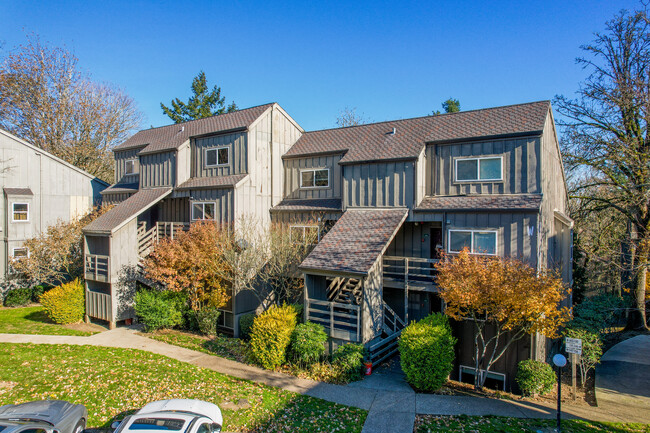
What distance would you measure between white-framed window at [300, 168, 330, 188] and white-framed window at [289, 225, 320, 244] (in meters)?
2.52

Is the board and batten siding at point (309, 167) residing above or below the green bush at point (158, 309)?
above

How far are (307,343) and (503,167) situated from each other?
973 cm

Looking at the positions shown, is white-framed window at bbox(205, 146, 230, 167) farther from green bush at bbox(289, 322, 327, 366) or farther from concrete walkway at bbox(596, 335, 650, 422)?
concrete walkway at bbox(596, 335, 650, 422)

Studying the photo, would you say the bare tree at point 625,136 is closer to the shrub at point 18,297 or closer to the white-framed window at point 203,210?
the white-framed window at point 203,210

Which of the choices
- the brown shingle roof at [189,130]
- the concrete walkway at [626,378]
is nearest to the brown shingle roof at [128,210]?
the brown shingle roof at [189,130]

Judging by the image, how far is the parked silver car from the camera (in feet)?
25.8

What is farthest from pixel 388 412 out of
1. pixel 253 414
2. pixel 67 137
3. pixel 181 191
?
pixel 67 137

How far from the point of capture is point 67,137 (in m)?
34.5

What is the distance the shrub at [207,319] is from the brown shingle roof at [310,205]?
5.71m

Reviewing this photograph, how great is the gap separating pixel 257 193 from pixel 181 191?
437 cm

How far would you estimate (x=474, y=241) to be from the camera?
47.8 feet

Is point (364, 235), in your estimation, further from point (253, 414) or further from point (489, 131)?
point (253, 414)

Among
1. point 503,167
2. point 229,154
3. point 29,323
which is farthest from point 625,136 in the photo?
point 29,323

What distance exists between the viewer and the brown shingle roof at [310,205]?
18.3 meters
